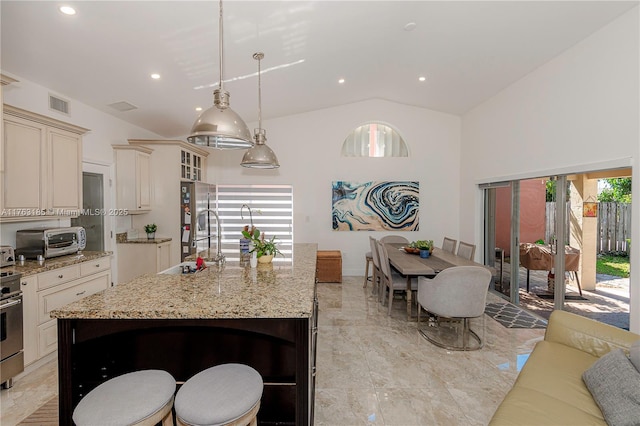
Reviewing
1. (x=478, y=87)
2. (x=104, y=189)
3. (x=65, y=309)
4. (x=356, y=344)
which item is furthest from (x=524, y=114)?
(x=104, y=189)

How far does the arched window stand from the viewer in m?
6.18

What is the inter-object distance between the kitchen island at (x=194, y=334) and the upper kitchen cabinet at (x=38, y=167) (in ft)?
5.59

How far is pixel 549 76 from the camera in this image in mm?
3623

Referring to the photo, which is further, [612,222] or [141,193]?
[141,193]

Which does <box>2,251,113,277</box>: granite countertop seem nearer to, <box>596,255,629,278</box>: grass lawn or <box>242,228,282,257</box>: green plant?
<box>242,228,282,257</box>: green plant

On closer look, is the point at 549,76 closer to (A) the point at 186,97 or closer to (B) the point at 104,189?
(A) the point at 186,97

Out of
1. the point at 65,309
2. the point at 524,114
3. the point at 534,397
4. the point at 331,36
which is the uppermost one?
the point at 331,36

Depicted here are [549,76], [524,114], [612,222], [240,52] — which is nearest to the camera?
[612,222]

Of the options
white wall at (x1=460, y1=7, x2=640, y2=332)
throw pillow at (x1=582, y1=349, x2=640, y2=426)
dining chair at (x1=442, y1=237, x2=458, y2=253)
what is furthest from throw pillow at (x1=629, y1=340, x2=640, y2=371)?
dining chair at (x1=442, y1=237, x2=458, y2=253)

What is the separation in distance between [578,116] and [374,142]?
3.44 m

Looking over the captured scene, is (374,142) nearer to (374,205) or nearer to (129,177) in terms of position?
(374,205)

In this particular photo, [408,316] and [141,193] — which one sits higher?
[141,193]

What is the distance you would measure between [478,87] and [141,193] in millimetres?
5449

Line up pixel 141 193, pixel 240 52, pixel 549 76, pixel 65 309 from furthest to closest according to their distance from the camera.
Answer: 1. pixel 141 193
2. pixel 549 76
3. pixel 240 52
4. pixel 65 309
